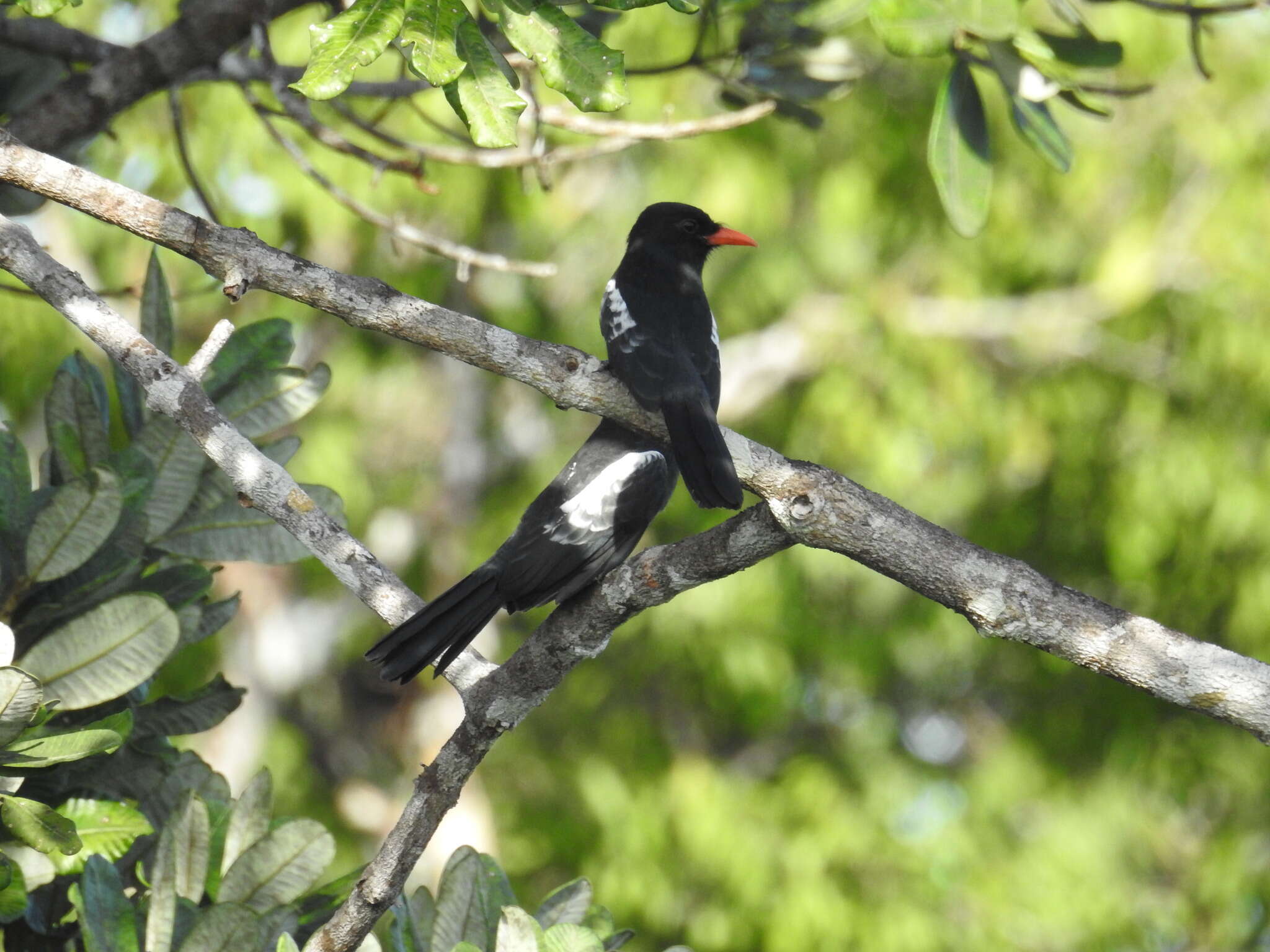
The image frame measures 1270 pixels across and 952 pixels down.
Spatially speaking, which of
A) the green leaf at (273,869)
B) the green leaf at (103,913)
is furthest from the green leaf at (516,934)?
the green leaf at (103,913)

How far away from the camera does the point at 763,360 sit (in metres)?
9.05

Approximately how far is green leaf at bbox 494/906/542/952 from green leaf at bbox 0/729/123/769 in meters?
0.66

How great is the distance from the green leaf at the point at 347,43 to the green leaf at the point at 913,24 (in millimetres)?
1002

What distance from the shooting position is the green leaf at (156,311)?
271cm

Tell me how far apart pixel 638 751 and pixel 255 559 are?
7482mm

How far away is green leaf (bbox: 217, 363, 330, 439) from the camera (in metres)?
2.71

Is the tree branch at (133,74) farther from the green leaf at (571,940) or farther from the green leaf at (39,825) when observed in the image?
the green leaf at (571,940)

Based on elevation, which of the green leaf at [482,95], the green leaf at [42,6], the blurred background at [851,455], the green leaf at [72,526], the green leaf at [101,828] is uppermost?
the green leaf at [42,6]

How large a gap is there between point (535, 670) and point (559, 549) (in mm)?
564

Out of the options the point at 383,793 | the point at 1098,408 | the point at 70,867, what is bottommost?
the point at 383,793

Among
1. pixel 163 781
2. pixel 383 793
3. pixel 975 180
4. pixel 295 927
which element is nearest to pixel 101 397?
pixel 163 781

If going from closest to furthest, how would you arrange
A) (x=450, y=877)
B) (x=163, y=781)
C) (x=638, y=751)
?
(x=450, y=877) < (x=163, y=781) < (x=638, y=751)

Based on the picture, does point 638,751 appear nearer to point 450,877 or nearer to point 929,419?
point 929,419

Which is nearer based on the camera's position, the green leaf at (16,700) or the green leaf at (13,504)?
the green leaf at (16,700)
